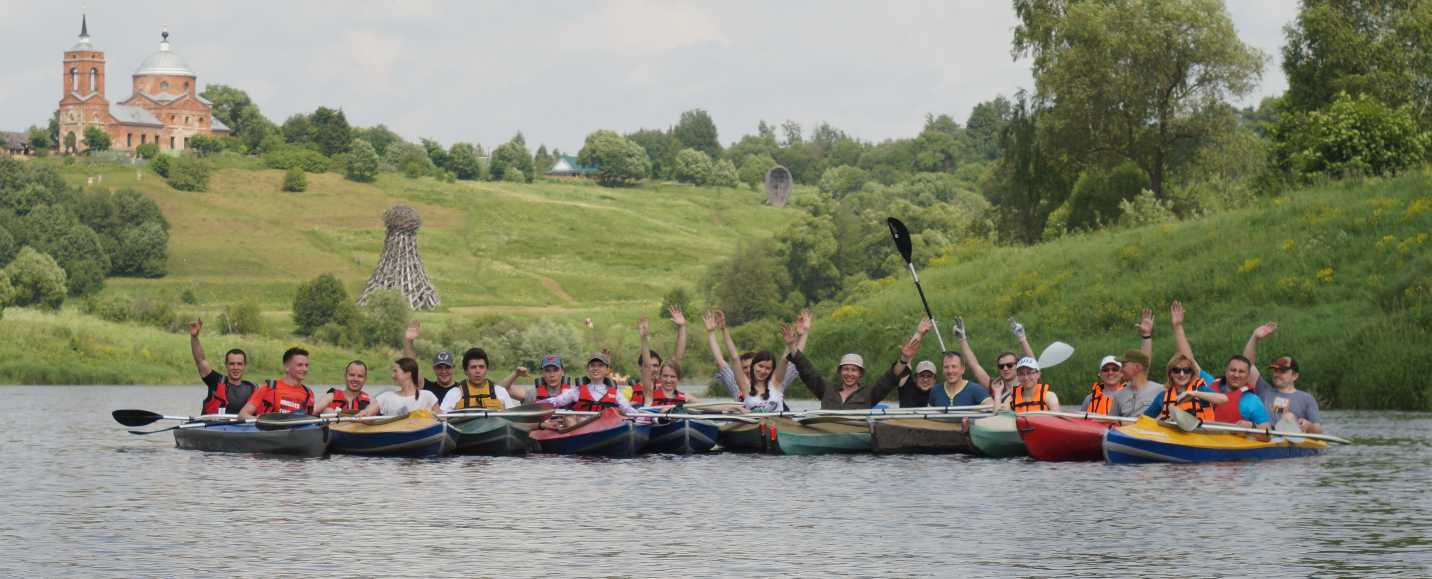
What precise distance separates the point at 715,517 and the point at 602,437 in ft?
20.6

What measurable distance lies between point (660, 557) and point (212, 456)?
42.5 ft

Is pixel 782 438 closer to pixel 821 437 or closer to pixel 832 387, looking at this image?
pixel 821 437

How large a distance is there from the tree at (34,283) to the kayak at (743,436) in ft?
283

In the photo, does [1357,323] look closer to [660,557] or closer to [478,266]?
[660,557]

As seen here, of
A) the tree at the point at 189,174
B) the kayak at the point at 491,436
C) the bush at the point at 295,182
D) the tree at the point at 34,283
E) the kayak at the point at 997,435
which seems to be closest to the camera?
the kayak at the point at 997,435

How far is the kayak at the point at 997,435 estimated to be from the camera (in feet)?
65.9

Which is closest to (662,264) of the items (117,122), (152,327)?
(152,327)

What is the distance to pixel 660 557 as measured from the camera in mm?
12266

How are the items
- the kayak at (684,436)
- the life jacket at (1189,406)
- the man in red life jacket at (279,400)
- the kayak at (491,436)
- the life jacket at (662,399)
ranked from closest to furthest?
the life jacket at (1189,406), the kayak at (491,436), the kayak at (684,436), the man in red life jacket at (279,400), the life jacket at (662,399)

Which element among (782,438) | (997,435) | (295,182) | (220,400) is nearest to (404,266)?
(295,182)

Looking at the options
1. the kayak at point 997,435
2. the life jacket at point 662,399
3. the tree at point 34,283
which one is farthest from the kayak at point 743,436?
the tree at point 34,283

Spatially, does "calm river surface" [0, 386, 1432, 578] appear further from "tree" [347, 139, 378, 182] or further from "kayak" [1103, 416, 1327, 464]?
"tree" [347, 139, 378, 182]

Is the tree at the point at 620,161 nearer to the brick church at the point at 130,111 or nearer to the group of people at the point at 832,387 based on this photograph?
the brick church at the point at 130,111

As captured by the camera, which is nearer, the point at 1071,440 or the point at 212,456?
the point at 1071,440
